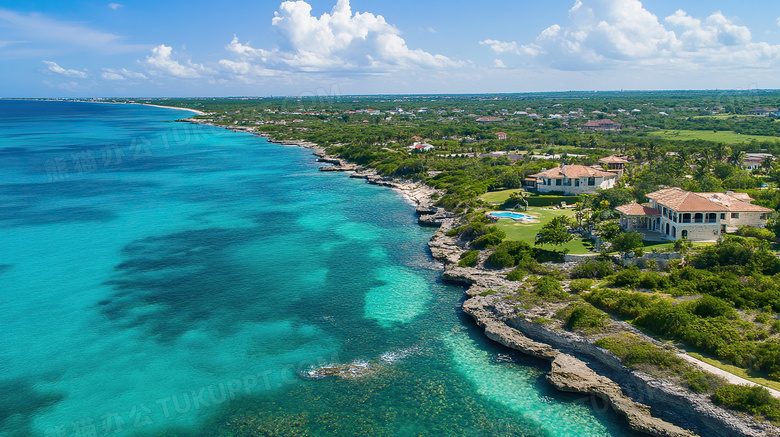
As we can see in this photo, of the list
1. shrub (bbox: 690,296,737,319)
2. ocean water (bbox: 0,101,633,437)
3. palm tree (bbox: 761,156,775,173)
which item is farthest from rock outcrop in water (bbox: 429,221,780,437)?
palm tree (bbox: 761,156,775,173)

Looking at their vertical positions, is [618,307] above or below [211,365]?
above

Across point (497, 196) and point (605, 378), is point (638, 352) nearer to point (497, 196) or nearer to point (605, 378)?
point (605, 378)

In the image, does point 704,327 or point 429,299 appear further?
point 429,299

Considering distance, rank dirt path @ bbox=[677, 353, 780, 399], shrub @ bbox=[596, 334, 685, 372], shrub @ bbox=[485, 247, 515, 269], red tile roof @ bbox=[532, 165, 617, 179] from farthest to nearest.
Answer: red tile roof @ bbox=[532, 165, 617, 179] < shrub @ bbox=[485, 247, 515, 269] < shrub @ bbox=[596, 334, 685, 372] < dirt path @ bbox=[677, 353, 780, 399]

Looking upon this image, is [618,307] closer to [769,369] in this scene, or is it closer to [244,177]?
[769,369]

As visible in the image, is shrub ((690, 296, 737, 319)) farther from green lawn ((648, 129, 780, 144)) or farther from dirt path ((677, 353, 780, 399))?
green lawn ((648, 129, 780, 144))

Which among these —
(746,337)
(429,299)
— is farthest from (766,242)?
(429,299)

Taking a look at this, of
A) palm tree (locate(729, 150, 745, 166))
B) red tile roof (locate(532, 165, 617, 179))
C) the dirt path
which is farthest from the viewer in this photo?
palm tree (locate(729, 150, 745, 166))
